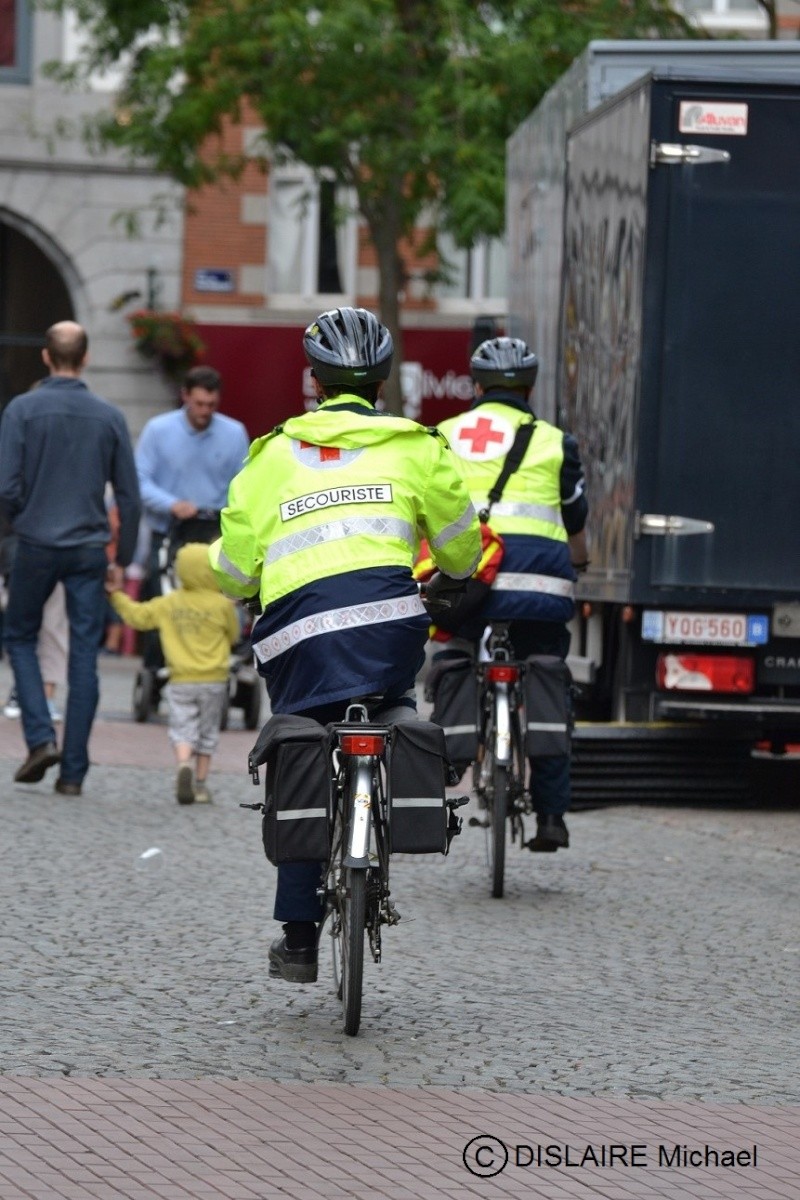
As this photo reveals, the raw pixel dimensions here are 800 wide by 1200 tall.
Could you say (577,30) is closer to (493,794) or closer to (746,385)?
(746,385)

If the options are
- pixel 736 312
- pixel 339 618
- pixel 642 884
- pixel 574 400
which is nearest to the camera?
pixel 339 618

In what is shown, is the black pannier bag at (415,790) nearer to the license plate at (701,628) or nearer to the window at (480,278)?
the license plate at (701,628)

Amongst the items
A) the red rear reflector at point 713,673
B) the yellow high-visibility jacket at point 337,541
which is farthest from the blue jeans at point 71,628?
the yellow high-visibility jacket at point 337,541

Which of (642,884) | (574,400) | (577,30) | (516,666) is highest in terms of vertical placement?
(577,30)

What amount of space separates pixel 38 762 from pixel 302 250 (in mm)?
19564

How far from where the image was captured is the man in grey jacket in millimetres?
10914

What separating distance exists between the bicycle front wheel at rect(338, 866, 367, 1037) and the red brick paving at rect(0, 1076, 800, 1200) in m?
0.44

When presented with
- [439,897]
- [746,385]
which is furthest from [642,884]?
[746,385]

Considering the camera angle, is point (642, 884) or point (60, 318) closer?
point (642, 884)

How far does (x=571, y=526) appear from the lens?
351 inches

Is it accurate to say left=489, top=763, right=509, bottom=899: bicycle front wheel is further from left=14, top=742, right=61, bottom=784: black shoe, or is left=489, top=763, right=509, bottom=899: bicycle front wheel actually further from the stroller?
the stroller

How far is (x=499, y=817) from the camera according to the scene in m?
8.51

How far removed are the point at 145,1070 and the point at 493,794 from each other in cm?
302

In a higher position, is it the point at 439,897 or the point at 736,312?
the point at 736,312
